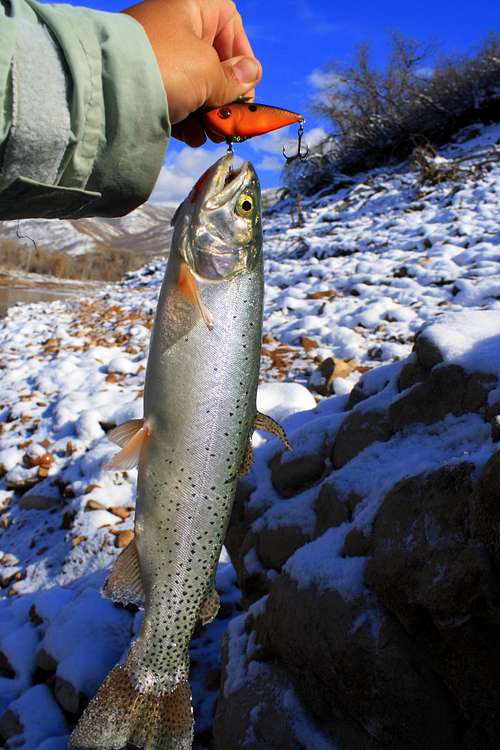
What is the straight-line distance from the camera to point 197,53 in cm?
183

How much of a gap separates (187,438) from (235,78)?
3.94 ft

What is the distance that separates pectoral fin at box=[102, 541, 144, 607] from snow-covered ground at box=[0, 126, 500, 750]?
4.00 ft

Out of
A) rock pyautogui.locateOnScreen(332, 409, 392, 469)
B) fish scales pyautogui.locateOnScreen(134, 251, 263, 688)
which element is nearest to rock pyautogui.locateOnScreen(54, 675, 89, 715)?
fish scales pyautogui.locateOnScreen(134, 251, 263, 688)

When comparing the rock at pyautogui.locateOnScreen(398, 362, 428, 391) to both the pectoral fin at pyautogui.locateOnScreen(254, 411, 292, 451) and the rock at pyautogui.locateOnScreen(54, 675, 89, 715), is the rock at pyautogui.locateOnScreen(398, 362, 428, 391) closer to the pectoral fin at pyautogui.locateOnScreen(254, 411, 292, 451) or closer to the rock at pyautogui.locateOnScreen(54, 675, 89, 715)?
the pectoral fin at pyautogui.locateOnScreen(254, 411, 292, 451)

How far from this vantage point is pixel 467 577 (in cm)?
167

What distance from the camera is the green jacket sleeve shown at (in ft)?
4.63

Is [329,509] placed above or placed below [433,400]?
below

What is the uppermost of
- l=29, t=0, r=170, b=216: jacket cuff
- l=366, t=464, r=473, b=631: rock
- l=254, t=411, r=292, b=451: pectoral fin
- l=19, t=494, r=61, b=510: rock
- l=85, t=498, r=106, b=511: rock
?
l=29, t=0, r=170, b=216: jacket cuff

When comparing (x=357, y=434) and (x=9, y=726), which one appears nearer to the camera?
(x=9, y=726)

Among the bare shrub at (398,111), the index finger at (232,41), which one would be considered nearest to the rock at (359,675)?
the index finger at (232,41)

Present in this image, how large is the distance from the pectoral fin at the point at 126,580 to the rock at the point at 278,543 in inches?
46.3

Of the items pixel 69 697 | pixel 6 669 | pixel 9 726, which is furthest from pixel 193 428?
pixel 6 669

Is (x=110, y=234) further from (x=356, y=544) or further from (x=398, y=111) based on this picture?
(x=356, y=544)

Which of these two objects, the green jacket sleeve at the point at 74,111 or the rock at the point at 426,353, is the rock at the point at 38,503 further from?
the green jacket sleeve at the point at 74,111
